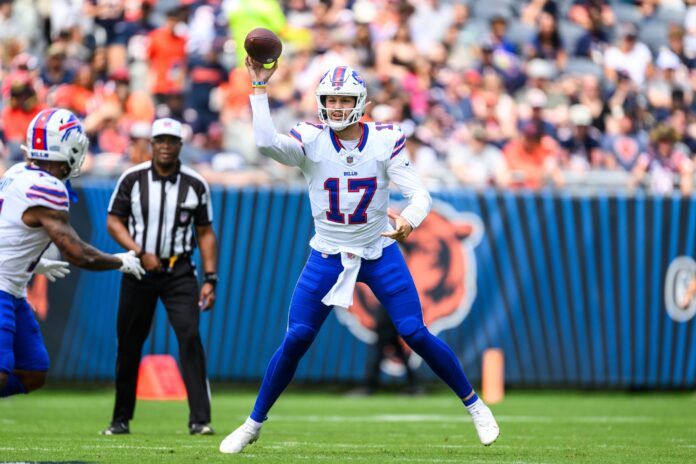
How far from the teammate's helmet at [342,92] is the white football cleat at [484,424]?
171 centimetres

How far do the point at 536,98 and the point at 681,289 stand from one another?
3286mm

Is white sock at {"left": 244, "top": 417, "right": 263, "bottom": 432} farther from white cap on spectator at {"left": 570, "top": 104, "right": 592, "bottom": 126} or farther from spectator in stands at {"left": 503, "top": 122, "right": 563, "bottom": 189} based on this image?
white cap on spectator at {"left": 570, "top": 104, "right": 592, "bottom": 126}

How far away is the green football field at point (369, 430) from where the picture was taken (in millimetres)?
7016

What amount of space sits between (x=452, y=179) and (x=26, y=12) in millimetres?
6603

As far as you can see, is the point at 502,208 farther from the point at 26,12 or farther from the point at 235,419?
the point at 26,12

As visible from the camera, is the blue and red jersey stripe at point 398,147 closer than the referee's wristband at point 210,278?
Yes

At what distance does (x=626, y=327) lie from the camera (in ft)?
45.6

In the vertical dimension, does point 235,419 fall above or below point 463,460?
below

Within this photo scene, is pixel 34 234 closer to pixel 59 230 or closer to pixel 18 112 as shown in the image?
pixel 59 230

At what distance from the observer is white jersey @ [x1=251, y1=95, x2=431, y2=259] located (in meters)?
7.30

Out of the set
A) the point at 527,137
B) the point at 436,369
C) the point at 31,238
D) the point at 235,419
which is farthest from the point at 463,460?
the point at 527,137

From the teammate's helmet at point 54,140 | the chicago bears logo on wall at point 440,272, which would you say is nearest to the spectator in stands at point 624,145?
the chicago bears logo on wall at point 440,272

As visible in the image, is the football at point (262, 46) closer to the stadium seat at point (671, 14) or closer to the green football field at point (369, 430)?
the green football field at point (369, 430)

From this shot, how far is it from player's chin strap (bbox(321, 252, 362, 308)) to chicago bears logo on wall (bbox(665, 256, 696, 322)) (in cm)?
741
